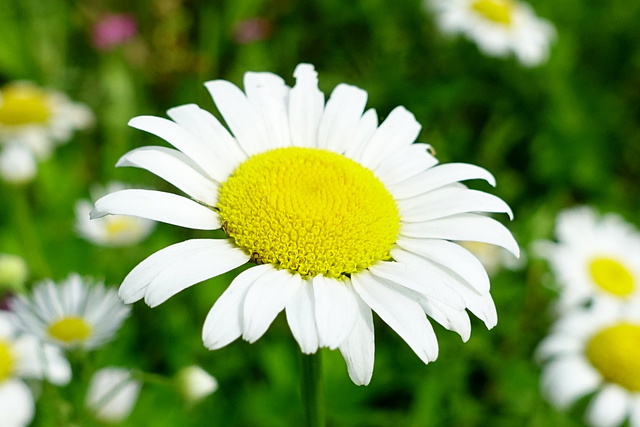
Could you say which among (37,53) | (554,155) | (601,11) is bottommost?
(554,155)

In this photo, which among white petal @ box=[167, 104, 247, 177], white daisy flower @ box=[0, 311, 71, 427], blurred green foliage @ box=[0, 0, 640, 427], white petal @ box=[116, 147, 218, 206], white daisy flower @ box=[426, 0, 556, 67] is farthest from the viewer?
white daisy flower @ box=[426, 0, 556, 67]

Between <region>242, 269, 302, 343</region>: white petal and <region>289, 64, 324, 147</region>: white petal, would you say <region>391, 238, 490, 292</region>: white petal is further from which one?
<region>289, 64, 324, 147</region>: white petal

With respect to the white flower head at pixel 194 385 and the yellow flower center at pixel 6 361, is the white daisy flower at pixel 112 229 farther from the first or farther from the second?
the white flower head at pixel 194 385

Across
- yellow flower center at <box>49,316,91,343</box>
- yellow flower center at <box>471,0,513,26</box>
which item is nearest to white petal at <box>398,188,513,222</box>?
yellow flower center at <box>49,316,91,343</box>

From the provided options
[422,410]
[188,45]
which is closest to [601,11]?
[188,45]

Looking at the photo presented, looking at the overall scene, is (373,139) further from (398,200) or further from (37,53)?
(37,53)

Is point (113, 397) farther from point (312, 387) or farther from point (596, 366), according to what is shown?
point (596, 366)

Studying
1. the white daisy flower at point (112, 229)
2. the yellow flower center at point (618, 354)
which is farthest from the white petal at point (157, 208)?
the yellow flower center at point (618, 354)
